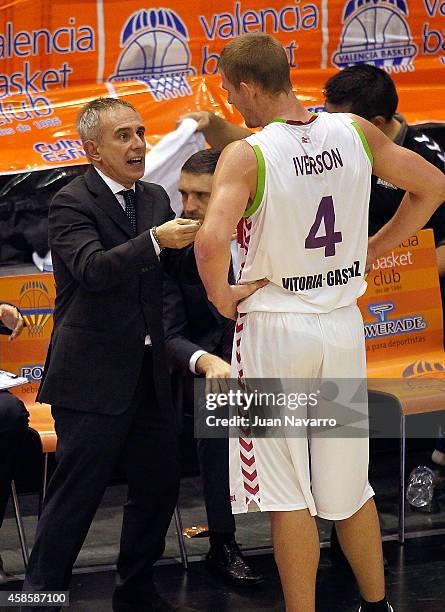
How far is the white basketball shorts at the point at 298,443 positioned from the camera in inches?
155

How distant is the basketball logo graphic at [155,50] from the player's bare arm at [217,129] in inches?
25.5

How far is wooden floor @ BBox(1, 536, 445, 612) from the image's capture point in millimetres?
4746

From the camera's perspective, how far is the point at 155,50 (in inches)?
259

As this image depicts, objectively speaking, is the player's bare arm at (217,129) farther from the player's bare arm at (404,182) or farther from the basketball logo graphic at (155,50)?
the player's bare arm at (404,182)

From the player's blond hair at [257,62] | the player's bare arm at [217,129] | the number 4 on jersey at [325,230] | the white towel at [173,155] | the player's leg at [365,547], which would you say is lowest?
the player's leg at [365,547]

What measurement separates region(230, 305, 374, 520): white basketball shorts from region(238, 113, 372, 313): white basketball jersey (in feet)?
0.21

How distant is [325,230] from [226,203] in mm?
358

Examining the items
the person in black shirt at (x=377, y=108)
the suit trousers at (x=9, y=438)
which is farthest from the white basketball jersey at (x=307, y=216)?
the person in black shirt at (x=377, y=108)

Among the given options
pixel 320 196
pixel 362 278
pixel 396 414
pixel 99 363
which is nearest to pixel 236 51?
pixel 320 196

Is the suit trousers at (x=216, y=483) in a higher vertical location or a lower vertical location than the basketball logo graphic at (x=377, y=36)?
lower

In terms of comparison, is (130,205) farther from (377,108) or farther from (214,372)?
(377,108)

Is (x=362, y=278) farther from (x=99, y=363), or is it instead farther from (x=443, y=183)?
(x=99, y=363)

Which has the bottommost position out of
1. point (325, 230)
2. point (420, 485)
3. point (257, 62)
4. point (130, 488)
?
point (420, 485)

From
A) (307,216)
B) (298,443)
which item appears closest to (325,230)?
(307,216)
